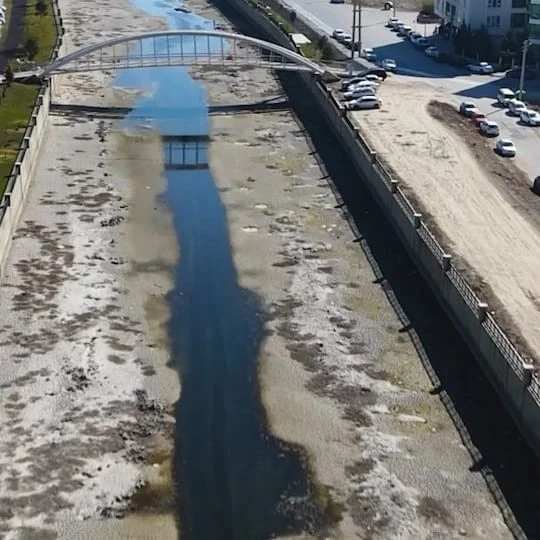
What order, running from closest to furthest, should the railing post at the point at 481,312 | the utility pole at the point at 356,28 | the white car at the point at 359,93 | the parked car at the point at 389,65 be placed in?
the railing post at the point at 481,312, the white car at the point at 359,93, the parked car at the point at 389,65, the utility pole at the point at 356,28

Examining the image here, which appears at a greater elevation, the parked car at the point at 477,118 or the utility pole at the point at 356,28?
the utility pole at the point at 356,28

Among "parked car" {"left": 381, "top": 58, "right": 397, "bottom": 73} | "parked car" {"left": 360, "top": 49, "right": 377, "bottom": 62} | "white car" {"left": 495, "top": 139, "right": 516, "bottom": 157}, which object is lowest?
"white car" {"left": 495, "top": 139, "right": 516, "bottom": 157}

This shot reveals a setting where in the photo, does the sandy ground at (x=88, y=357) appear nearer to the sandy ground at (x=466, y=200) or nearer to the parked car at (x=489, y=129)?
the sandy ground at (x=466, y=200)

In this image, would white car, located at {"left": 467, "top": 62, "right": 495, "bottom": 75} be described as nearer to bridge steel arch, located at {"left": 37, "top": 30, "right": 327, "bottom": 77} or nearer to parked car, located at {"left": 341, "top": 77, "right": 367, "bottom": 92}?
parked car, located at {"left": 341, "top": 77, "right": 367, "bottom": 92}

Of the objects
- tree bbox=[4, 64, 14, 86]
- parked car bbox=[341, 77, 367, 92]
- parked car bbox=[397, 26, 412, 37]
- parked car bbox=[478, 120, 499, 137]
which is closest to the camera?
parked car bbox=[478, 120, 499, 137]

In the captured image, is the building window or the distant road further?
the building window

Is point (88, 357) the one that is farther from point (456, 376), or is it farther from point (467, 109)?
point (467, 109)

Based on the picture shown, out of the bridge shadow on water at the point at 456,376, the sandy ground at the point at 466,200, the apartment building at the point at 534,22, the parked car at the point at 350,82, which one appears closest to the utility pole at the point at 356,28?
the parked car at the point at 350,82

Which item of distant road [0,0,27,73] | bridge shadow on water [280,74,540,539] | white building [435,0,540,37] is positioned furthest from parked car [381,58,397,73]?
distant road [0,0,27,73]
